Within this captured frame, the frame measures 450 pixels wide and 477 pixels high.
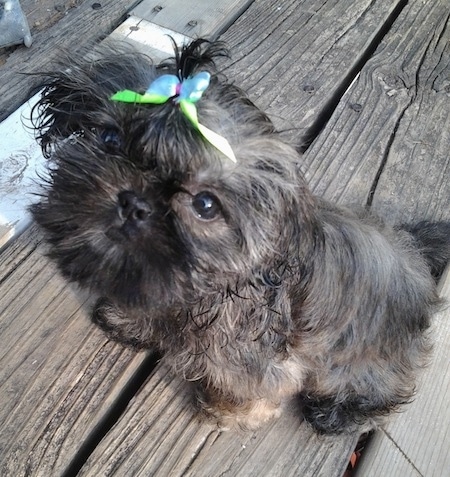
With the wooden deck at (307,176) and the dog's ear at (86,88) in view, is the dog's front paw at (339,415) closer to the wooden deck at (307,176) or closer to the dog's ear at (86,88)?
the wooden deck at (307,176)

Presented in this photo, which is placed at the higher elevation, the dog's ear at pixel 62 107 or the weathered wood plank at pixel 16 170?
the dog's ear at pixel 62 107

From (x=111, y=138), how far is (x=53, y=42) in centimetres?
107

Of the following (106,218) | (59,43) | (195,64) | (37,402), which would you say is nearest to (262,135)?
(195,64)

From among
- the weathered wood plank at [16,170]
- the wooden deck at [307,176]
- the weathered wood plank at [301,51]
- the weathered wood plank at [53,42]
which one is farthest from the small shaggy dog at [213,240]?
the weathered wood plank at [301,51]

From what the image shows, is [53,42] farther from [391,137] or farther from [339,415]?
[339,415]

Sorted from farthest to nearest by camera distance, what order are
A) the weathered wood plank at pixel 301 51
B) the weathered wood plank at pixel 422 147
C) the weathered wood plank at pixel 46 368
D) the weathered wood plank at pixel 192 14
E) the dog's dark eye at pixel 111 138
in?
the weathered wood plank at pixel 192 14 < the weathered wood plank at pixel 301 51 < the weathered wood plank at pixel 422 147 < the weathered wood plank at pixel 46 368 < the dog's dark eye at pixel 111 138

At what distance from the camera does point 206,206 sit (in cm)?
111

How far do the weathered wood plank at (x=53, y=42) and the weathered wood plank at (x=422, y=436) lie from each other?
1415 millimetres

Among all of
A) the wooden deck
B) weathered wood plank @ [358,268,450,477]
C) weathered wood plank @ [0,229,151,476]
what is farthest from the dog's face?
weathered wood plank @ [358,268,450,477]

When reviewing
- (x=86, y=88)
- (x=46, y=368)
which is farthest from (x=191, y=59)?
(x=46, y=368)

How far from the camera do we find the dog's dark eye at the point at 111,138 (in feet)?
3.73

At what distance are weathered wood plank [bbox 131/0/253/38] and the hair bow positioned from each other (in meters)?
1.06

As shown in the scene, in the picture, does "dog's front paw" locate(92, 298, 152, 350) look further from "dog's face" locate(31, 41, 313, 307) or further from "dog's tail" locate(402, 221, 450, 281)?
"dog's tail" locate(402, 221, 450, 281)

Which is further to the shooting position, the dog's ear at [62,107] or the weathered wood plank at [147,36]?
the weathered wood plank at [147,36]
